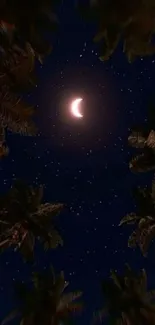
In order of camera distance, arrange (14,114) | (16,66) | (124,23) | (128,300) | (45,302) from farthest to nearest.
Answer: (128,300) < (45,302) < (14,114) < (16,66) < (124,23)

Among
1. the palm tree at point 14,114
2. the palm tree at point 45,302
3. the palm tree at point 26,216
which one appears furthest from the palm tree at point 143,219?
the palm tree at point 14,114

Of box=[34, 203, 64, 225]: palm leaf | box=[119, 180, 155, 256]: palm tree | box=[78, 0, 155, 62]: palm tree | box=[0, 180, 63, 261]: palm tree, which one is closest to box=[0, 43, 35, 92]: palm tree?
box=[78, 0, 155, 62]: palm tree

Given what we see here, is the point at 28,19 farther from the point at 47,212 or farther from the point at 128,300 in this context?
the point at 128,300

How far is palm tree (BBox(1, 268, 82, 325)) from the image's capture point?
12.0 m

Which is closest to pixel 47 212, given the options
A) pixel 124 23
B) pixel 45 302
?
pixel 45 302

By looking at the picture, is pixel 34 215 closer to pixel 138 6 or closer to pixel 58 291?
pixel 58 291

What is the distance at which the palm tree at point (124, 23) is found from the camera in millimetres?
8102

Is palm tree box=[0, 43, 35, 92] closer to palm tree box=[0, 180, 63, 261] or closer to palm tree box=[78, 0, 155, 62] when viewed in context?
palm tree box=[78, 0, 155, 62]

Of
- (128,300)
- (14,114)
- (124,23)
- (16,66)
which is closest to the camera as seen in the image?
(124,23)

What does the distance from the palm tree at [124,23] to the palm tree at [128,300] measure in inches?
250

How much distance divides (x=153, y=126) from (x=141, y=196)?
6.75ft

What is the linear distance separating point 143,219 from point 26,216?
3189mm

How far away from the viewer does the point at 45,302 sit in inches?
477

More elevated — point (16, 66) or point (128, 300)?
point (16, 66)
